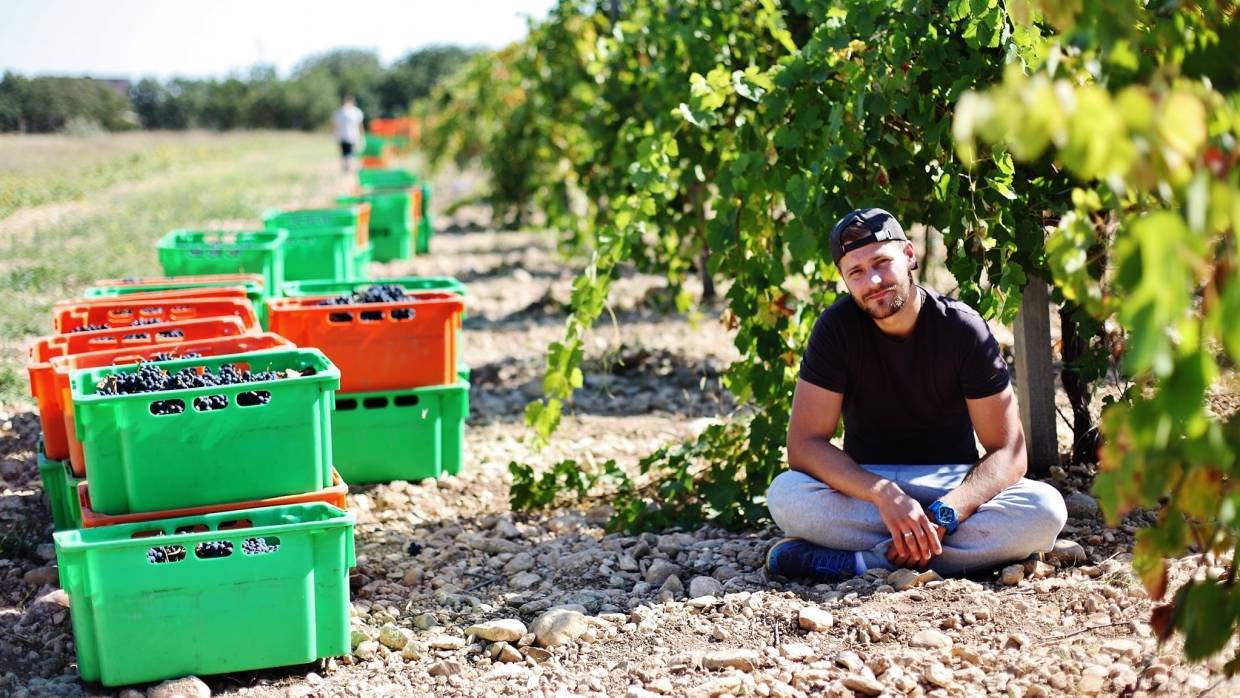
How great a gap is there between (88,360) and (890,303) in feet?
7.74

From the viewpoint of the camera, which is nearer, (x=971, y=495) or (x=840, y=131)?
(x=971, y=495)

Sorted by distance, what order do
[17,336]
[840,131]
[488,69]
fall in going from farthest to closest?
[488,69] → [17,336] → [840,131]

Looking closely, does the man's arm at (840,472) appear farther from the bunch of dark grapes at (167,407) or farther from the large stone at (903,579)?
the bunch of dark grapes at (167,407)

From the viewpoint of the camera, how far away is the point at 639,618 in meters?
3.45

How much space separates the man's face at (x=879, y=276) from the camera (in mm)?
3492

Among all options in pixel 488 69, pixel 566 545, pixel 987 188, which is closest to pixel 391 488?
pixel 566 545

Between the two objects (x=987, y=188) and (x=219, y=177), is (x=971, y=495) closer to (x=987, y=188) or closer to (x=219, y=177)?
(x=987, y=188)

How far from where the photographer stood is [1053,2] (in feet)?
6.01

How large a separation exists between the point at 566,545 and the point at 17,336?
4322mm

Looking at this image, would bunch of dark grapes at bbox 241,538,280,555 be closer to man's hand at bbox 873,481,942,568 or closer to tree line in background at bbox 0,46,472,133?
man's hand at bbox 873,481,942,568

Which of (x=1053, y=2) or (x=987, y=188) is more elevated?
(x=1053, y=2)

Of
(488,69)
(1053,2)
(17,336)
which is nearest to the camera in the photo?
(1053,2)

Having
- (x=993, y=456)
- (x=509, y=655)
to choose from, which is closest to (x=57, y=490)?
(x=509, y=655)

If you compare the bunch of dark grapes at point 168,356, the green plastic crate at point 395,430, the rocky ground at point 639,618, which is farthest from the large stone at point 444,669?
the green plastic crate at point 395,430
